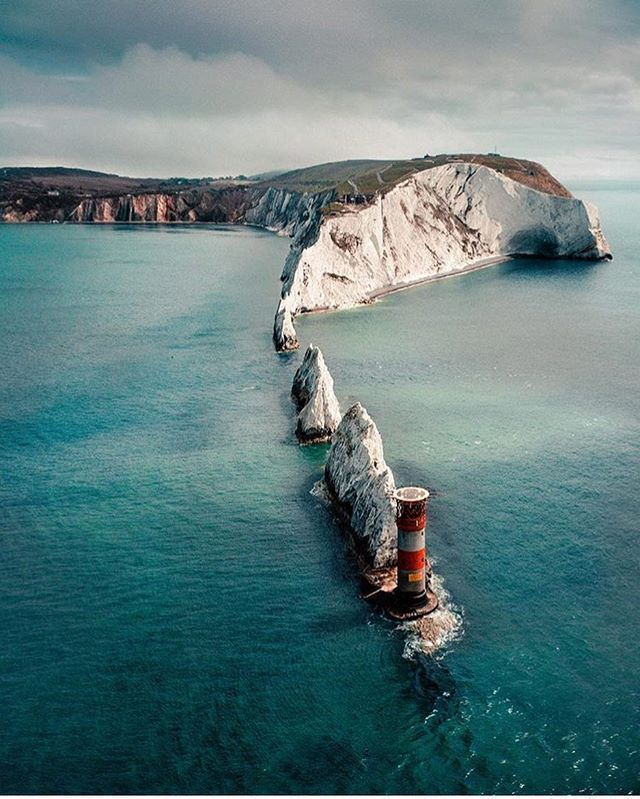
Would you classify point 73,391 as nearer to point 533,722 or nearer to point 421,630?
point 421,630

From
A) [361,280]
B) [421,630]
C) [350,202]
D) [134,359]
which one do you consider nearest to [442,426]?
[421,630]

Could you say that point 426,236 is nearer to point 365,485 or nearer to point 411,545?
point 365,485

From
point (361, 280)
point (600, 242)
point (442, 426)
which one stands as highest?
point (600, 242)

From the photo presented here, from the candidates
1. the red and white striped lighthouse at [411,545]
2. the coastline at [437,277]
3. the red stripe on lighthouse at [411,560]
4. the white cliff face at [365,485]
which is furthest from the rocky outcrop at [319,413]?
the coastline at [437,277]

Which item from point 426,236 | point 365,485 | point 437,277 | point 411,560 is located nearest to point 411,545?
point 411,560

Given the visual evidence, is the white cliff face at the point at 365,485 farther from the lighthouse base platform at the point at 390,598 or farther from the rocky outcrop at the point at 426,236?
the rocky outcrop at the point at 426,236

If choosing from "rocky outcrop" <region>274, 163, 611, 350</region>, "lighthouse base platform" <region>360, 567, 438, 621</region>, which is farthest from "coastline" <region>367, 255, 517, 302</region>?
"lighthouse base platform" <region>360, 567, 438, 621</region>
